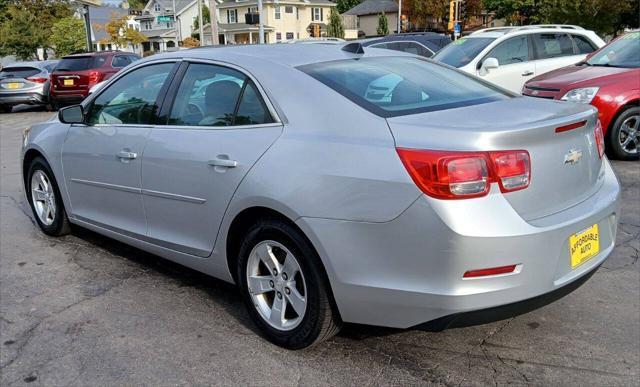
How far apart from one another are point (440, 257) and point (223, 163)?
53.7 inches

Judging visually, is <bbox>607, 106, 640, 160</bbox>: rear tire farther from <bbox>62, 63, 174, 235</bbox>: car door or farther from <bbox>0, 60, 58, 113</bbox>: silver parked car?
<bbox>0, 60, 58, 113</bbox>: silver parked car

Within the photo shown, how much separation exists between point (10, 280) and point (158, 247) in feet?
4.31

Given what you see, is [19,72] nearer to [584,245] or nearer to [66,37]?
[584,245]

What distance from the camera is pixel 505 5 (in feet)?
188

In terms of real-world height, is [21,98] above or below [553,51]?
below

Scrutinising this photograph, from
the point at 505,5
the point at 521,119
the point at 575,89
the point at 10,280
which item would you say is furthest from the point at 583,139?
the point at 505,5

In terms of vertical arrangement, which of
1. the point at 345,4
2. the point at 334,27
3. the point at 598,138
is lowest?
the point at 598,138

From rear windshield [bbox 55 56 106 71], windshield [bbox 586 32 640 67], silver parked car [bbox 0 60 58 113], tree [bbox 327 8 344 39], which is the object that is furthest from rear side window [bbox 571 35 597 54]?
tree [bbox 327 8 344 39]

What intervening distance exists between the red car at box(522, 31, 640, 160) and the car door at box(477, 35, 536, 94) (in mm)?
1909

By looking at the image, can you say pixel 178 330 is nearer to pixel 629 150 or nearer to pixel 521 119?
pixel 521 119

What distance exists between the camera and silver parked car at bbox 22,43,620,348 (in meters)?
2.62

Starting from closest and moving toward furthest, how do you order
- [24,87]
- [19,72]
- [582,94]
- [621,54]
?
[582,94], [621,54], [24,87], [19,72]

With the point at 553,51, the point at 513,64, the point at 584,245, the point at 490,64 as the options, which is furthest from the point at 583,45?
the point at 584,245

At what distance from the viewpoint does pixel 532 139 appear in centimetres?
275
